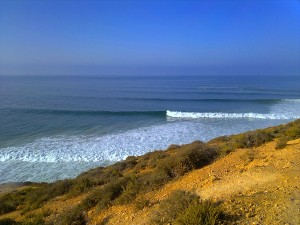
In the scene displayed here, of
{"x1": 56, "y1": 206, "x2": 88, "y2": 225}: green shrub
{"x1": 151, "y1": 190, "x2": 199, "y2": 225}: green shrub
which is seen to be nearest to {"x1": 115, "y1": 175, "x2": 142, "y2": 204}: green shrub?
{"x1": 56, "y1": 206, "x2": 88, "y2": 225}: green shrub

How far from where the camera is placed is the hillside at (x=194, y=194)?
4164mm

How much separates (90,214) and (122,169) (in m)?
4.79

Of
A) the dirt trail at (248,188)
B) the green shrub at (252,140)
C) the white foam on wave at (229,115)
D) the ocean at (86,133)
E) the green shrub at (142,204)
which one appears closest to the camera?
the dirt trail at (248,188)

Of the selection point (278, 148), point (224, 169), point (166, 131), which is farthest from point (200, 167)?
point (166, 131)

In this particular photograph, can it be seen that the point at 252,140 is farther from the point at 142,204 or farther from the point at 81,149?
the point at 81,149

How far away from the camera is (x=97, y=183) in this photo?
9086 mm

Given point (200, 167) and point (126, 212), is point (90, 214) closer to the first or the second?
point (126, 212)

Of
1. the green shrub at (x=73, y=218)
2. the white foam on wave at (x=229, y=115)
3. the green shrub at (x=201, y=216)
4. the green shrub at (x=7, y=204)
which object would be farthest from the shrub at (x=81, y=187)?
the white foam on wave at (x=229, y=115)

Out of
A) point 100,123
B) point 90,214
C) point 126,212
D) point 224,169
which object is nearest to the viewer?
point 126,212

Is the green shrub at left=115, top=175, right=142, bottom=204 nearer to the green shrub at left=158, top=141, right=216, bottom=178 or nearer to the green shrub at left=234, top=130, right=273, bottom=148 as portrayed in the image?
the green shrub at left=158, top=141, right=216, bottom=178

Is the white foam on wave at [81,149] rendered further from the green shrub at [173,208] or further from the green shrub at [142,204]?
the green shrub at [173,208]

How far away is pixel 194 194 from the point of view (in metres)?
4.97

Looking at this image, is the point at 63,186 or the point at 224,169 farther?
→ the point at 63,186

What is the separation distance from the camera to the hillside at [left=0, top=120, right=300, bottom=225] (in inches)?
164
